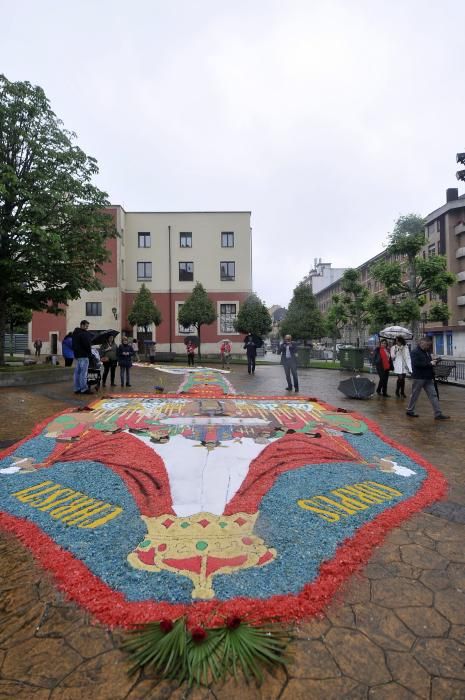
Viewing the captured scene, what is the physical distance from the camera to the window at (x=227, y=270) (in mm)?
38844

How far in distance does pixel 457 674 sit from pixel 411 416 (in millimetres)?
7047

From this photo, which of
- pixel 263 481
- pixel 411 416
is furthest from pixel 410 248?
pixel 263 481

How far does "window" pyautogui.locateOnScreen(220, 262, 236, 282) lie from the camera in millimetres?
38844

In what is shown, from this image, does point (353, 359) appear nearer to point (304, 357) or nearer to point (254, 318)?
point (304, 357)

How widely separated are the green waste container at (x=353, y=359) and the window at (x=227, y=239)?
71.7 feet

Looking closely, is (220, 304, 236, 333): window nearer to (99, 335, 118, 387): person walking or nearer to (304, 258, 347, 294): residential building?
(99, 335, 118, 387): person walking

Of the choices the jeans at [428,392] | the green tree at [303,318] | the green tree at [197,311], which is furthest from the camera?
the green tree at [303,318]

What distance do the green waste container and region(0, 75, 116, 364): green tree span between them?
45.4 feet

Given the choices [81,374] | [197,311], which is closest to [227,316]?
[197,311]

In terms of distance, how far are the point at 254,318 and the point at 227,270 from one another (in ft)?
29.6

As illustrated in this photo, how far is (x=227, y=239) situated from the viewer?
129 feet

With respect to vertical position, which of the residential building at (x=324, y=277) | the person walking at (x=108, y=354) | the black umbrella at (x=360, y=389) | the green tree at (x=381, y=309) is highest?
the residential building at (x=324, y=277)

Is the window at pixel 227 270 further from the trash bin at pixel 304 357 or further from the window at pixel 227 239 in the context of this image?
the trash bin at pixel 304 357

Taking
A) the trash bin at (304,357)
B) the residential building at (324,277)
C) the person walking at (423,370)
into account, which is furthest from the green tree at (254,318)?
the residential building at (324,277)
